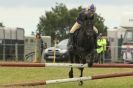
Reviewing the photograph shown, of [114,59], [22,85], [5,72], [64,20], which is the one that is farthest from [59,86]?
[64,20]

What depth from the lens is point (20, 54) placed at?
37.3 m

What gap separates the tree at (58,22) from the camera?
3103 inches

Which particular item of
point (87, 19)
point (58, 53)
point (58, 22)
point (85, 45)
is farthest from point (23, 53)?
point (58, 22)

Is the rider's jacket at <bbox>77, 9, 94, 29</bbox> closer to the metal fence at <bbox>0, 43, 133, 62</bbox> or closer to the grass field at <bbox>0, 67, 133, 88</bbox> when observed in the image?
the grass field at <bbox>0, 67, 133, 88</bbox>

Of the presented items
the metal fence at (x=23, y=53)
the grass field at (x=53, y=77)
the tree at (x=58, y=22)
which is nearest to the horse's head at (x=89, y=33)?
the grass field at (x=53, y=77)

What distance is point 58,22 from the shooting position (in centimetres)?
8025

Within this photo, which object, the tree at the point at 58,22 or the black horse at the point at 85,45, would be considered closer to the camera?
the black horse at the point at 85,45

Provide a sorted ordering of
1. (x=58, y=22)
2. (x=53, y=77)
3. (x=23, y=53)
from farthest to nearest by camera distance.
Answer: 1. (x=58, y=22)
2. (x=23, y=53)
3. (x=53, y=77)

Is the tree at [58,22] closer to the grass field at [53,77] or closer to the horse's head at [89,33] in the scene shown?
the grass field at [53,77]

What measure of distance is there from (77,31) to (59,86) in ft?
5.46

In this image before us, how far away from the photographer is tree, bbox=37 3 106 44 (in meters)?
78.8

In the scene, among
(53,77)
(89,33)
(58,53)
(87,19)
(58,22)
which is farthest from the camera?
(58,22)

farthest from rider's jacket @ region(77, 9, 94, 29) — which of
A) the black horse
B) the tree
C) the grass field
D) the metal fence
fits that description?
the tree

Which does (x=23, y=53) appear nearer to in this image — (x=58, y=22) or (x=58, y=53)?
(x=58, y=53)
